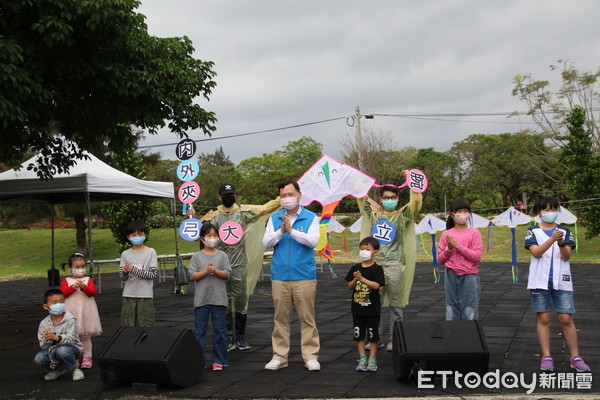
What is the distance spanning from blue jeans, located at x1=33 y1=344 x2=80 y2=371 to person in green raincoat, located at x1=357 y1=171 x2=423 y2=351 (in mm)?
2989

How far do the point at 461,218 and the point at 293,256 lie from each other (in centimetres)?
159

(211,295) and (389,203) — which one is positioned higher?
(389,203)

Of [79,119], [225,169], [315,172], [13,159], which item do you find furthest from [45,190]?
[225,169]

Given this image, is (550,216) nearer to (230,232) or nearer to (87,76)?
(230,232)

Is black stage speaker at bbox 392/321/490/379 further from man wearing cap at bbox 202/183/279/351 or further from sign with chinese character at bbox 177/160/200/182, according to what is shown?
sign with chinese character at bbox 177/160/200/182

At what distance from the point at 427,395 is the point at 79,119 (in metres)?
6.27

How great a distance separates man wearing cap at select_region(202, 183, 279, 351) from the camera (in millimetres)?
6574

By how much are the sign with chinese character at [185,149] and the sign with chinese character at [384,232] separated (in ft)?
8.36

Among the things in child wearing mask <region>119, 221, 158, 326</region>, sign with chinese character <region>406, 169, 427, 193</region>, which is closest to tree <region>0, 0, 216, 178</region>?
child wearing mask <region>119, 221, 158, 326</region>

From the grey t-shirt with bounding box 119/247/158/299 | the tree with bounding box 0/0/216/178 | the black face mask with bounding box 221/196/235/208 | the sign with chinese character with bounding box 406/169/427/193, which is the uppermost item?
the tree with bounding box 0/0/216/178

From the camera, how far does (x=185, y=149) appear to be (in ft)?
24.7

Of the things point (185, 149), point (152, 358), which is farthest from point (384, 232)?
point (185, 149)

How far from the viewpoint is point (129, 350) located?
5.09 m

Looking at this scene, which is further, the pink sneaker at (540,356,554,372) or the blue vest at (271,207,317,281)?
the blue vest at (271,207,317,281)
